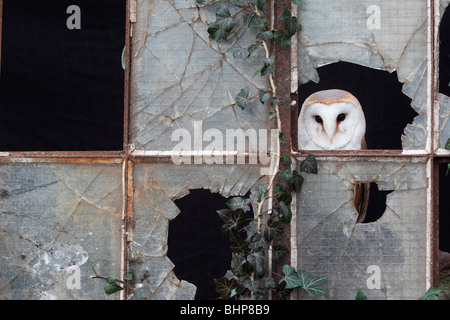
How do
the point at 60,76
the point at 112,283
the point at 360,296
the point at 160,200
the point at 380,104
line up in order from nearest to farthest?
the point at 360,296 → the point at 112,283 → the point at 160,200 → the point at 60,76 → the point at 380,104

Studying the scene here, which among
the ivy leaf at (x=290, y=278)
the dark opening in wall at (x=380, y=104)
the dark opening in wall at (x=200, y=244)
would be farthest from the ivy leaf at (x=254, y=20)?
the dark opening in wall at (x=200, y=244)

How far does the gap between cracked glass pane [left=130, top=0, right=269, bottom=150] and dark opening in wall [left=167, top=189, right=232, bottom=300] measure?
5.23 ft

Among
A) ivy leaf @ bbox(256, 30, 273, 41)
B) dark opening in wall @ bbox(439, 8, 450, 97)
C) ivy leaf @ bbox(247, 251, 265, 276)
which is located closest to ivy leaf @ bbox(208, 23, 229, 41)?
ivy leaf @ bbox(256, 30, 273, 41)

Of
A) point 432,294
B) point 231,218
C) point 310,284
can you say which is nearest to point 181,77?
point 231,218

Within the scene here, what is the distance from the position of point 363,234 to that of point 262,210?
0.39 meters

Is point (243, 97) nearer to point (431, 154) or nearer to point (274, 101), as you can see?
point (274, 101)

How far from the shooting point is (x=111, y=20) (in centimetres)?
354

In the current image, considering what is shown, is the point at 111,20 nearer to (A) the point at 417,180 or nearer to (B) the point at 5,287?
(B) the point at 5,287

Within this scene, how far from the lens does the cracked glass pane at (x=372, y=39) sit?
7.41 ft

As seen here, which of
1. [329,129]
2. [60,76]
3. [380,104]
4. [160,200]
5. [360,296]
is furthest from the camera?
[380,104]

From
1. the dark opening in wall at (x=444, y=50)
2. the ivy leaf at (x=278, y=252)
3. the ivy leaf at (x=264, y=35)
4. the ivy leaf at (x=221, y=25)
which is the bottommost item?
the ivy leaf at (x=278, y=252)

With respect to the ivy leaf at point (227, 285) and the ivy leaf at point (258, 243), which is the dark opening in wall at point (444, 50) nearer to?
the ivy leaf at point (258, 243)

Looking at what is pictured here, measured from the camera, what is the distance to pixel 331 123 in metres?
2.68

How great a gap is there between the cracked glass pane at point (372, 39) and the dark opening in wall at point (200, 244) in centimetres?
174
